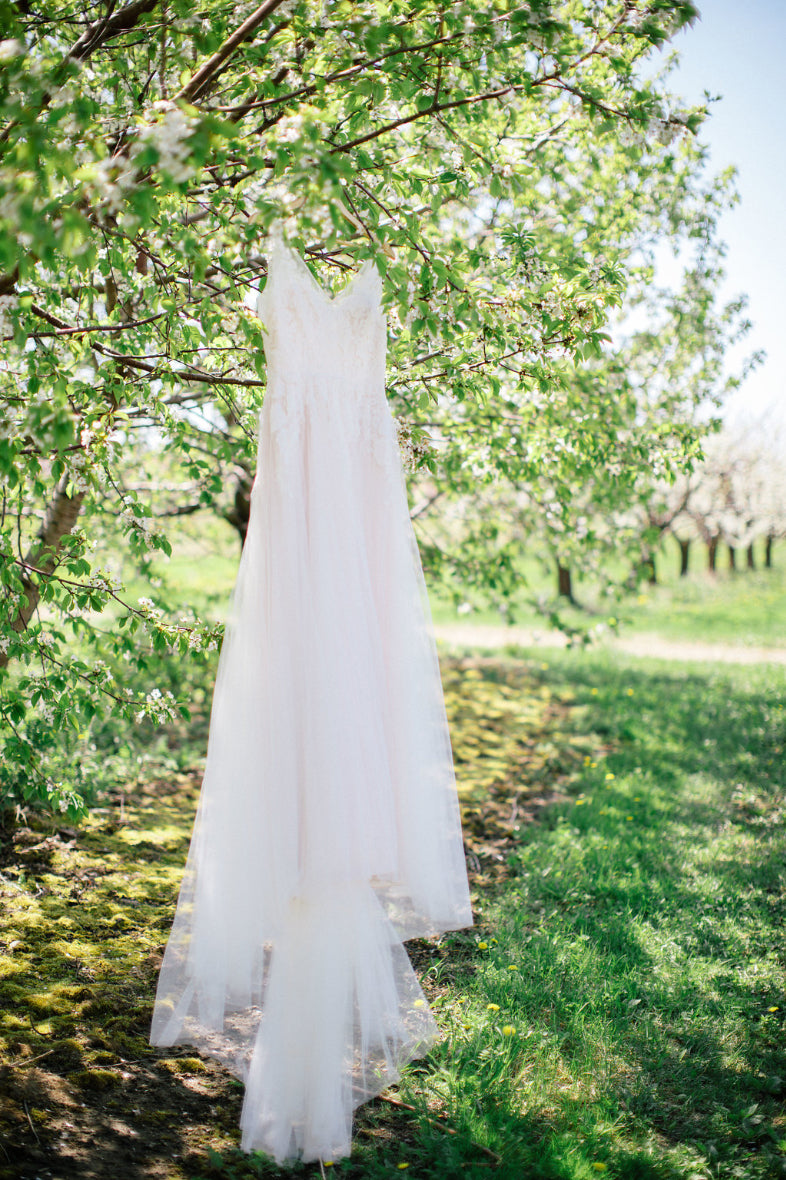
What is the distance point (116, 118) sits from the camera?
96.0 inches

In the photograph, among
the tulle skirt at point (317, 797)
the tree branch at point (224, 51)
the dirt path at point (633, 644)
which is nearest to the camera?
the tulle skirt at point (317, 797)

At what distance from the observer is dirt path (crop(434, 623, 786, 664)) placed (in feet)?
38.5

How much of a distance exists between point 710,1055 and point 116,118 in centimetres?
384

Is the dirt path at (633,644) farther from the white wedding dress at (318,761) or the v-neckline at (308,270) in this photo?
the v-neckline at (308,270)

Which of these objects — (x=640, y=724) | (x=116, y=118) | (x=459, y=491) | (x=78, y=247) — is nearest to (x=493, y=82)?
(x=116, y=118)

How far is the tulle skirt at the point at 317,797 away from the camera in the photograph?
2238 mm

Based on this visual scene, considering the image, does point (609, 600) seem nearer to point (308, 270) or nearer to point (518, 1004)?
point (518, 1004)

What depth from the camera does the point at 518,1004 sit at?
10.0 ft

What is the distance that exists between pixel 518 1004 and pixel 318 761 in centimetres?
158

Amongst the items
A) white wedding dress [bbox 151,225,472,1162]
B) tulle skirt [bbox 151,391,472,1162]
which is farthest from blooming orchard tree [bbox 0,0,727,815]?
tulle skirt [bbox 151,391,472,1162]

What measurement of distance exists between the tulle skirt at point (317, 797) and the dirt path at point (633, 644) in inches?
352

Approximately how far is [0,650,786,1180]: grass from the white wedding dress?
271 millimetres

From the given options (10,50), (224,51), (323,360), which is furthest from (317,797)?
(224,51)

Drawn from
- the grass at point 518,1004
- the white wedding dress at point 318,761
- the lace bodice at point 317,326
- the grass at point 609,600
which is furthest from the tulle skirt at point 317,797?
the grass at point 609,600
